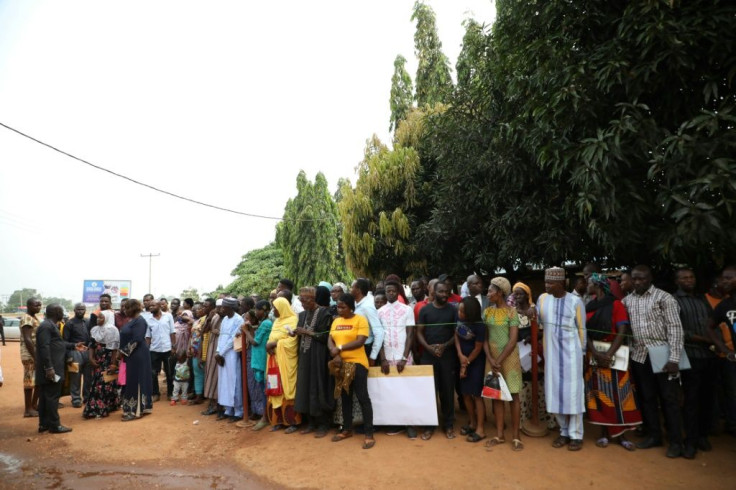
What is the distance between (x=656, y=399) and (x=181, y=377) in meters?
7.70

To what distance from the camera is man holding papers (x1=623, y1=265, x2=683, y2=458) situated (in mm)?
5223

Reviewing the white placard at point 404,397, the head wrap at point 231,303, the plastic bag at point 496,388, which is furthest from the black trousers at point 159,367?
the plastic bag at point 496,388

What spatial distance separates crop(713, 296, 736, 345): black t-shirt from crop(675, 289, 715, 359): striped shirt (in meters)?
0.22

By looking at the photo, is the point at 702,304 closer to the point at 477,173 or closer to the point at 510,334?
the point at 510,334

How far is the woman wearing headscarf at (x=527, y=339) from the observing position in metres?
6.11

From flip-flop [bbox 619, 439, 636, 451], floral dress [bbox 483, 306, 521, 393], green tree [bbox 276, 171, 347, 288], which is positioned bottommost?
flip-flop [bbox 619, 439, 636, 451]

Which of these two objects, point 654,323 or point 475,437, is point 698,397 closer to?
point 654,323

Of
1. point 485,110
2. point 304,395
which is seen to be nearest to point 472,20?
point 485,110

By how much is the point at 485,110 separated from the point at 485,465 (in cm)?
741

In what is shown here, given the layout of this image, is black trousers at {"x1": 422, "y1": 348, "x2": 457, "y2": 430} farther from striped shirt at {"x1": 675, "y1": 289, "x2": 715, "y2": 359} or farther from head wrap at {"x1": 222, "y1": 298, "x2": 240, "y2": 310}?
head wrap at {"x1": 222, "y1": 298, "x2": 240, "y2": 310}

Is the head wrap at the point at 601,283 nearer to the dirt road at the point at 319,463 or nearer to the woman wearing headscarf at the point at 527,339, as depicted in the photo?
the woman wearing headscarf at the point at 527,339

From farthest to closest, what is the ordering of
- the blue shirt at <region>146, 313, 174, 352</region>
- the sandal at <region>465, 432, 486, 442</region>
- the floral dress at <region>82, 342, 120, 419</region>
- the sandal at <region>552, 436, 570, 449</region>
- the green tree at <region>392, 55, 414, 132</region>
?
the green tree at <region>392, 55, 414, 132</region> → the blue shirt at <region>146, 313, 174, 352</region> → the floral dress at <region>82, 342, 120, 419</region> → the sandal at <region>465, 432, 486, 442</region> → the sandal at <region>552, 436, 570, 449</region>

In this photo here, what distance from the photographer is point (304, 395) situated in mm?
6531

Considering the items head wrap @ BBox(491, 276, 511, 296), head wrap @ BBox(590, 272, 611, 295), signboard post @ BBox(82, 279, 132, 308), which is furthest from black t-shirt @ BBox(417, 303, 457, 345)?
signboard post @ BBox(82, 279, 132, 308)
